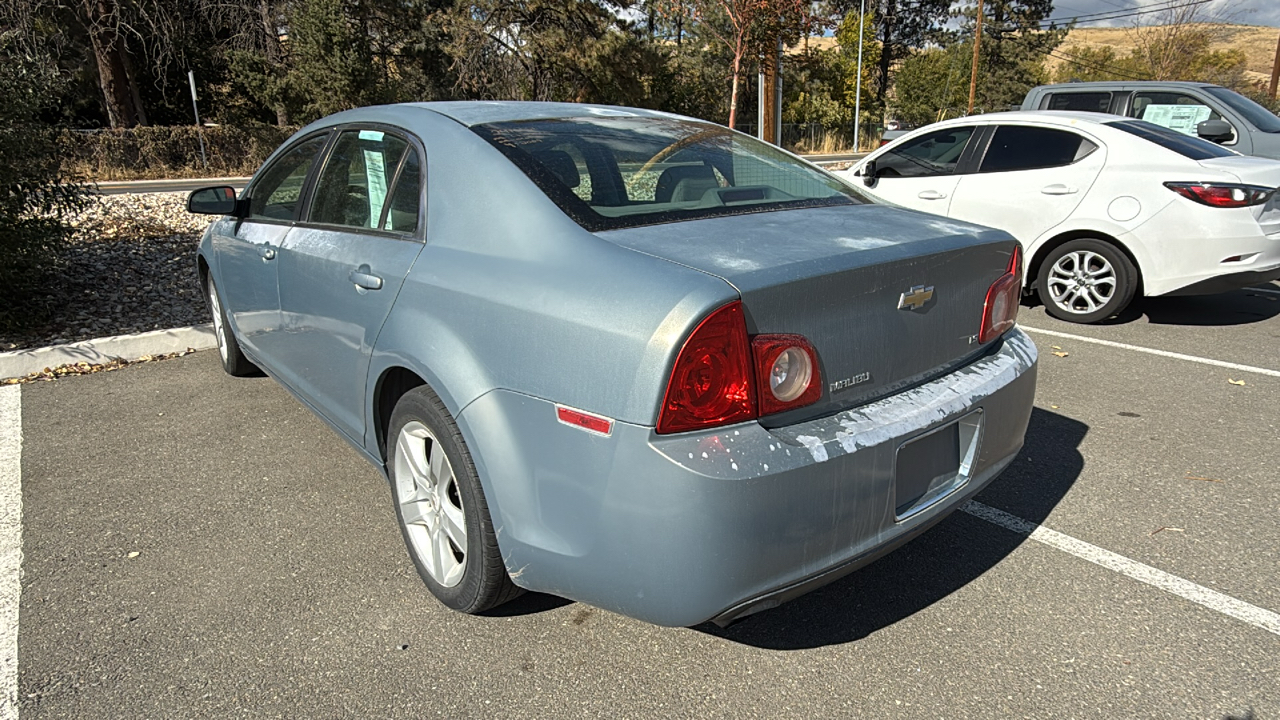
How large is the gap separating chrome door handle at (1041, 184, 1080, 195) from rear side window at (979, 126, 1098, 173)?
187 millimetres

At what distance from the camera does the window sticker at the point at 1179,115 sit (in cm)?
876

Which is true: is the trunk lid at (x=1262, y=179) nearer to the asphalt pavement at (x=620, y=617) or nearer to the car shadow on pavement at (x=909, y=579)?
the asphalt pavement at (x=620, y=617)

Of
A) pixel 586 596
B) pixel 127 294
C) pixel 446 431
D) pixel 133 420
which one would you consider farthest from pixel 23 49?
pixel 586 596

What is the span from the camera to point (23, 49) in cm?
593

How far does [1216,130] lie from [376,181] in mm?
8809

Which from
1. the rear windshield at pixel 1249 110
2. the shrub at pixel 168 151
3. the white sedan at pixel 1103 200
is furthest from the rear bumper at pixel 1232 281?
the shrub at pixel 168 151

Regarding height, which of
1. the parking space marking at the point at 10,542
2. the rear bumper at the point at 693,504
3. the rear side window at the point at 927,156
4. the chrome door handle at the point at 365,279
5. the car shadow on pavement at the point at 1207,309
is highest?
the rear side window at the point at 927,156

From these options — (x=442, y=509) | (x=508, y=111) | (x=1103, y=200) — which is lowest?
(x=442, y=509)

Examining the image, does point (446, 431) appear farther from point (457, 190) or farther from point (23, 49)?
point (23, 49)

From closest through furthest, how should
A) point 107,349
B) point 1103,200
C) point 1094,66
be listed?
point 107,349 < point 1103,200 < point 1094,66

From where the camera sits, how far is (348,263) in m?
2.87

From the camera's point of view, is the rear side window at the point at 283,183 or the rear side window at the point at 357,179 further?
the rear side window at the point at 283,183

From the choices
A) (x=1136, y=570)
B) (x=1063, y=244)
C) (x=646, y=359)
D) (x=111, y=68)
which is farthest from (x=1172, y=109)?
(x=111, y=68)

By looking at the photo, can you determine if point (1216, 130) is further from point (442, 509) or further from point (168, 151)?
point (168, 151)
